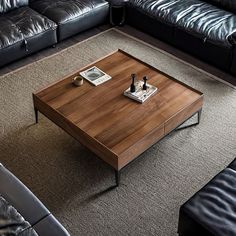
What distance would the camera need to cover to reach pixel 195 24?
4164mm

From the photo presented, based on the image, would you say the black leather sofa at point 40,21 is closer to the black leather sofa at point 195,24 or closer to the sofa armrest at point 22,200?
the black leather sofa at point 195,24

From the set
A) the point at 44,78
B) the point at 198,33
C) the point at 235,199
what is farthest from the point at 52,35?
the point at 235,199

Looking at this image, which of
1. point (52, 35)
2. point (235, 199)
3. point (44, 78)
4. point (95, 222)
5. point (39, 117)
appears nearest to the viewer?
point (235, 199)

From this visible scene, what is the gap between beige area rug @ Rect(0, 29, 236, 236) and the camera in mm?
2824

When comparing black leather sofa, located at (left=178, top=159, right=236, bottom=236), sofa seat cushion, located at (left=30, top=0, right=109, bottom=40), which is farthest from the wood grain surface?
sofa seat cushion, located at (left=30, top=0, right=109, bottom=40)

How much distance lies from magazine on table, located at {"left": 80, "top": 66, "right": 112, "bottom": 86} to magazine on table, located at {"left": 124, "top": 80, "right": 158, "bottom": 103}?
0.77ft

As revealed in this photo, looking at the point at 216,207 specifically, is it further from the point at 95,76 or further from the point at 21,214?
the point at 95,76

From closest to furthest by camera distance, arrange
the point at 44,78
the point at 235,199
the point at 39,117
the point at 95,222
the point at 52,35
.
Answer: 1. the point at 235,199
2. the point at 95,222
3. the point at 39,117
4. the point at 44,78
5. the point at 52,35

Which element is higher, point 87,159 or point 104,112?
point 104,112

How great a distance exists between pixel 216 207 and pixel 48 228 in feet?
2.94

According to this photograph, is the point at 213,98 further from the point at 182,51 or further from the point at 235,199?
the point at 235,199

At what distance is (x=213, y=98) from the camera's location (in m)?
3.80

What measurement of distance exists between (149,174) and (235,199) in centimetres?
84

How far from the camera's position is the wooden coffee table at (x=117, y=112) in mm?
2893
